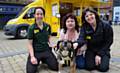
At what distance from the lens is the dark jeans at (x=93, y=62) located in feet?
17.9

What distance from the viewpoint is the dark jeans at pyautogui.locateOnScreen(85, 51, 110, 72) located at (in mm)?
5463

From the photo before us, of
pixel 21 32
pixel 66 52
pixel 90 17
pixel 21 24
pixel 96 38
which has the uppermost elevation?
pixel 90 17

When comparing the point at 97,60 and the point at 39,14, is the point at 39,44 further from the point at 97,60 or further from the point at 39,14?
the point at 97,60

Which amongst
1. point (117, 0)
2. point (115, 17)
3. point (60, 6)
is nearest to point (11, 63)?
point (60, 6)

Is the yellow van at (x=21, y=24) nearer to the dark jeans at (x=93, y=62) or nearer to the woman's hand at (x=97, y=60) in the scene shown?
the dark jeans at (x=93, y=62)

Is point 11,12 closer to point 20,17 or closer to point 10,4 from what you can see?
point 10,4

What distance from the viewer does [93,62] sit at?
18.3ft

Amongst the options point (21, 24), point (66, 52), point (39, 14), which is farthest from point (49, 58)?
point (21, 24)

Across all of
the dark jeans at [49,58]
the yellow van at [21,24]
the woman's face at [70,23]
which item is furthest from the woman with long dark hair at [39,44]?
the yellow van at [21,24]

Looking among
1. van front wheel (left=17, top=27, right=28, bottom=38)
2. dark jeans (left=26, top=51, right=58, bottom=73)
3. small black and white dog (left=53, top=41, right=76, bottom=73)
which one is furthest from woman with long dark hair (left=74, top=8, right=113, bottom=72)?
van front wheel (left=17, top=27, right=28, bottom=38)

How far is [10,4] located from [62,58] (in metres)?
22.9

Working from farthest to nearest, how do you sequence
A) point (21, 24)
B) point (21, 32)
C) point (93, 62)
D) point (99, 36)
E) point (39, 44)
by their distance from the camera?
point (21, 32)
point (21, 24)
point (39, 44)
point (93, 62)
point (99, 36)

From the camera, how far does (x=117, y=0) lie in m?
45.1

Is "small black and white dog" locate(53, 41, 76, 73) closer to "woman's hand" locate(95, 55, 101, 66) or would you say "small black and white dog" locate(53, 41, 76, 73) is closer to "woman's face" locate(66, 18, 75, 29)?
"woman's face" locate(66, 18, 75, 29)
